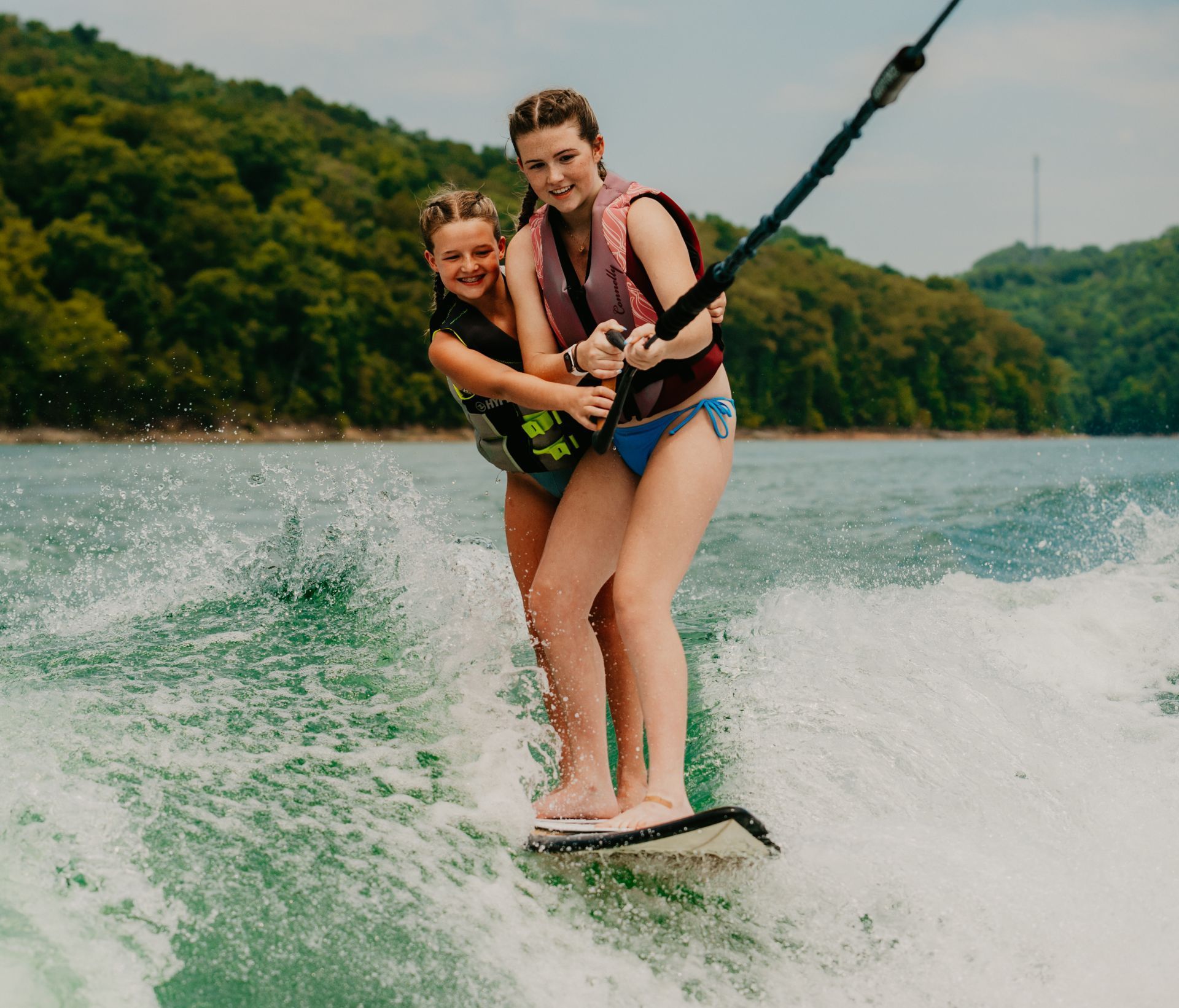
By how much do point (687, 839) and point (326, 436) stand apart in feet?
178

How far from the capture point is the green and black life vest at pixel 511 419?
Answer: 11.0ft

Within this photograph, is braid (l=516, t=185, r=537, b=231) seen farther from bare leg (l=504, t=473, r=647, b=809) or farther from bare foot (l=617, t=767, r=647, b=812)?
Answer: bare foot (l=617, t=767, r=647, b=812)

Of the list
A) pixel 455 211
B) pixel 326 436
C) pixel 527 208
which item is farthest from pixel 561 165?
pixel 326 436

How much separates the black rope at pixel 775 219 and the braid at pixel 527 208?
626 mm

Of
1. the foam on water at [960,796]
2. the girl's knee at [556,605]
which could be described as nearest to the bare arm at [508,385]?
the girl's knee at [556,605]

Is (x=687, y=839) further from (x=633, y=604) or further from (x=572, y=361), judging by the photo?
(x=572, y=361)

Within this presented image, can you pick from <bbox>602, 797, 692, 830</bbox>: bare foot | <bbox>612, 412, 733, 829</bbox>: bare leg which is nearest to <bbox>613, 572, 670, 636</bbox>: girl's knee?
<bbox>612, 412, 733, 829</bbox>: bare leg

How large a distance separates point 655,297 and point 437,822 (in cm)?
148

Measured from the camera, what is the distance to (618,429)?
3.23 m

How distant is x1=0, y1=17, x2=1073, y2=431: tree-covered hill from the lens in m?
49.1

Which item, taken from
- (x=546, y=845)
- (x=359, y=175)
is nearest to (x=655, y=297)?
(x=546, y=845)

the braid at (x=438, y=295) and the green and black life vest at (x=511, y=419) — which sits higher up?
the braid at (x=438, y=295)

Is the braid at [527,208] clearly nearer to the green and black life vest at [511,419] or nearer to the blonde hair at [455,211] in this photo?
the blonde hair at [455,211]

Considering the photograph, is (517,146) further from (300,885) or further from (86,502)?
(86,502)
